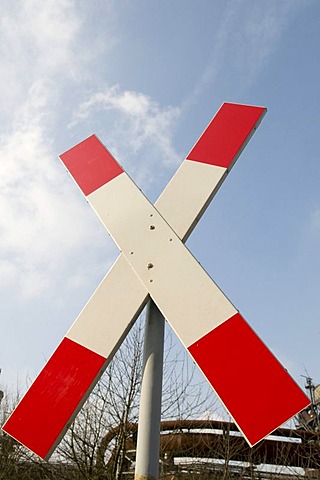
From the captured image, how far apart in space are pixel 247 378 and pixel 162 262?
0.45 meters

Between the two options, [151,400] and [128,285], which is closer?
[151,400]

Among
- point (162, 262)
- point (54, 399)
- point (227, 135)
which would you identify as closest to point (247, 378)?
point (162, 262)

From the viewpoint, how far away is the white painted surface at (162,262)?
49.1 inches

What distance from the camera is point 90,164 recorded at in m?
1.75

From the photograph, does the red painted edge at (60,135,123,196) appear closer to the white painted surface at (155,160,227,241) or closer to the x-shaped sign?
the x-shaped sign

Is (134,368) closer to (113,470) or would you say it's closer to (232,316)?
(113,470)

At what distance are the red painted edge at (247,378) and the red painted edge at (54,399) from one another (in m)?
0.34

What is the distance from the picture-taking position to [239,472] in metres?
10.9

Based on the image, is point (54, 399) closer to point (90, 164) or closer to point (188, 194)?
point (188, 194)

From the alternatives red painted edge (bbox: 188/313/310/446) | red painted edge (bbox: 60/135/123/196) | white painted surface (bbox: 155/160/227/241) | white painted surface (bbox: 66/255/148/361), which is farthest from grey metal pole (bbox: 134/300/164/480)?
red painted edge (bbox: 60/135/123/196)

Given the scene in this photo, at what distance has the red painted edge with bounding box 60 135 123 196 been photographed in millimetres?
1691

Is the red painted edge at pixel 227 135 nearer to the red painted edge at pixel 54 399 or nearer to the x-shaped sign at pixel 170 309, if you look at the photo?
the x-shaped sign at pixel 170 309

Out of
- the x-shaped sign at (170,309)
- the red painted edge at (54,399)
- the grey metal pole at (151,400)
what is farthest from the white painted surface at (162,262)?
the red painted edge at (54,399)

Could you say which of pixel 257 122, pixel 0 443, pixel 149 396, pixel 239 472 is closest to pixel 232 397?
pixel 149 396
